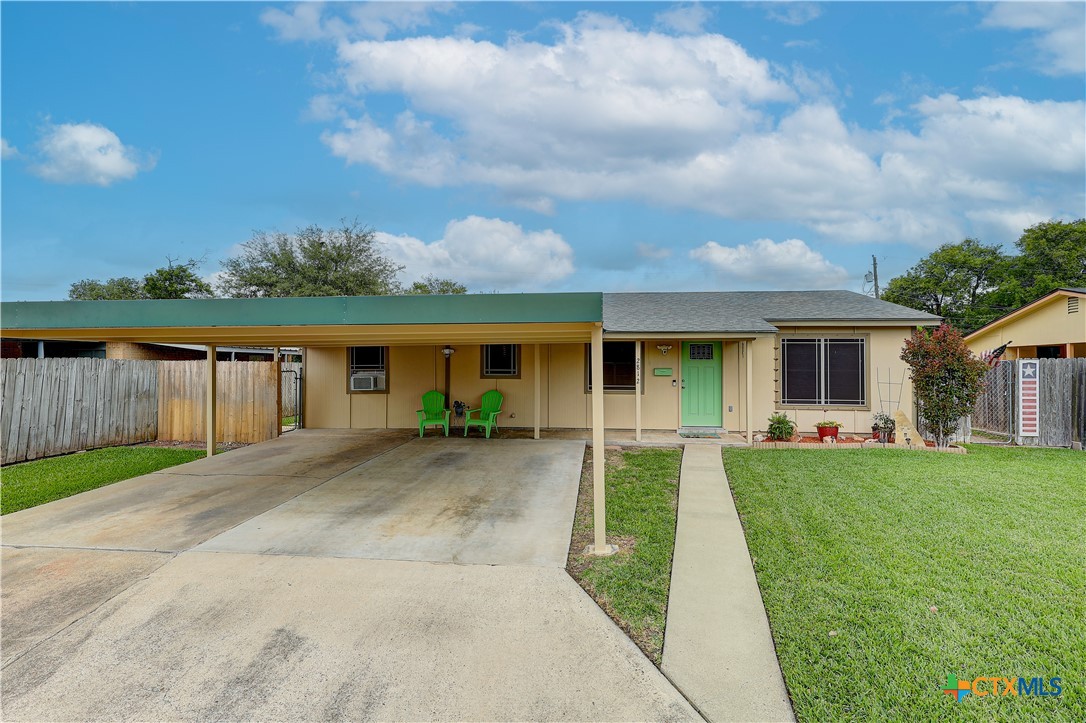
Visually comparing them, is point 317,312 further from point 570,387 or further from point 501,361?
point 570,387

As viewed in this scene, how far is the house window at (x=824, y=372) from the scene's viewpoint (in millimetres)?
9633

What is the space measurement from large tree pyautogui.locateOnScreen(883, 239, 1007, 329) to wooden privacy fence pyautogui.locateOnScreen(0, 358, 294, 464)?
34.1m

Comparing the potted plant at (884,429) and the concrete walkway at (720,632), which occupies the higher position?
the potted plant at (884,429)

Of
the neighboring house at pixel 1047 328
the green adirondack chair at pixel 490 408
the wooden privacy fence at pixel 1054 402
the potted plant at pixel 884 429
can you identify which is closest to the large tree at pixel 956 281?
the neighboring house at pixel 1047 328

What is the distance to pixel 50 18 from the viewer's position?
929 centimetres

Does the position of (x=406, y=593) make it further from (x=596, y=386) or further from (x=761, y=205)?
(x=761, y=205)

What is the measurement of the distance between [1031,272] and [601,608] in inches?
1372

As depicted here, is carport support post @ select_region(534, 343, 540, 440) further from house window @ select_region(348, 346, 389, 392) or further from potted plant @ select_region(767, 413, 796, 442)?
potted plant @ select_region(767, 413, 796, 442)

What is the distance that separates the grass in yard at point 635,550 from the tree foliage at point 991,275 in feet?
94.0

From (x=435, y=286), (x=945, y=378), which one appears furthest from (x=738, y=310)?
(x=435, y=286)

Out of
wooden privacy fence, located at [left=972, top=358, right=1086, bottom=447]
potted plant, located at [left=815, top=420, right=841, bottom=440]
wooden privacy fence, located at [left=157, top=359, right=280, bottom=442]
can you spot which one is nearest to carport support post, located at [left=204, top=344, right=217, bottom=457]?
wooden privacy fence, located at [left=157, top=359, right=280, bottom=442]

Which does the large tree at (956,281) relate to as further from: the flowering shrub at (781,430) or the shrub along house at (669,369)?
the flowering shrub at (781,430)

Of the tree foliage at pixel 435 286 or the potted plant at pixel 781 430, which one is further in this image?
the tree foliage at pixel 435 286

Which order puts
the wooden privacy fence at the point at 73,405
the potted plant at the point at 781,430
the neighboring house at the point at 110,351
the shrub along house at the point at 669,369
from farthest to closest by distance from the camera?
1. the neighboring house at the point at 110,351
2. the shrub along house at the point at 669,369
3. the potted plant at the point at 781,430
4. the wooden privacy fence at the point at 73,405
